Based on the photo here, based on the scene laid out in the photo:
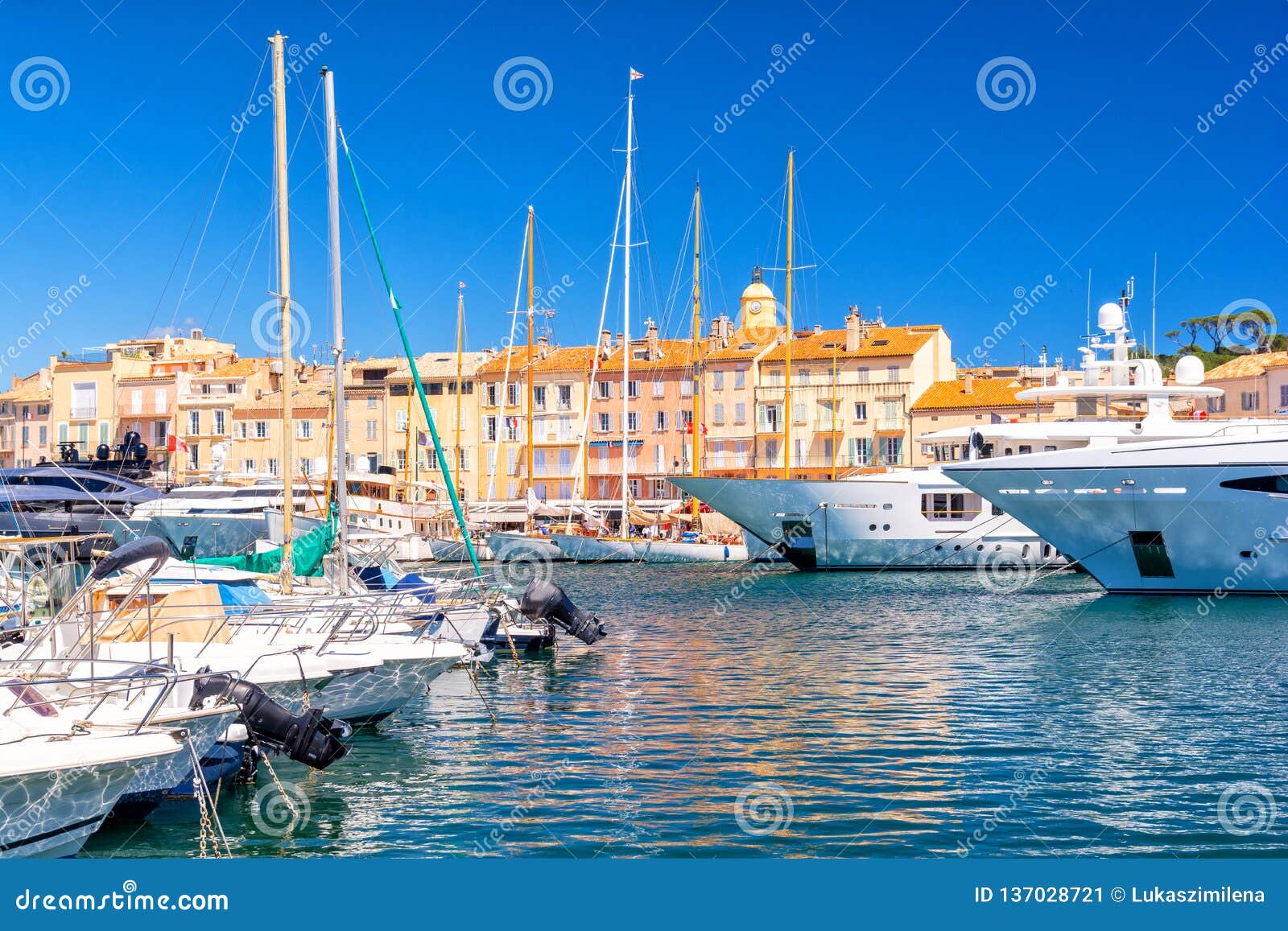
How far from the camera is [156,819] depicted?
1434 centimetres

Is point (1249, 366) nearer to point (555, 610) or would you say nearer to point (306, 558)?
point (306, 558)

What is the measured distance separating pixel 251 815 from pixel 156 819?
946mm

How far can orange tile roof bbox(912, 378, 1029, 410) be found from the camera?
80.4m

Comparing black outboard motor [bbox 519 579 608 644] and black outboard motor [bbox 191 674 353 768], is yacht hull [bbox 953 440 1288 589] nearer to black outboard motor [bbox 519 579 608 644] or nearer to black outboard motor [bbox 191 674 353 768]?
black outboard motor [bbox 519 579 608 644]

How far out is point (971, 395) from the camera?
82.2m

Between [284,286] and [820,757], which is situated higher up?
[284,286]

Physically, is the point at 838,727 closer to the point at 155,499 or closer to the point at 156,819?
the point at 156,819

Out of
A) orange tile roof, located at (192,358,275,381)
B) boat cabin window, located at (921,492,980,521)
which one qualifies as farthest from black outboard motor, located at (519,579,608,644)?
orange tile roof, located at (192,358,275,381)

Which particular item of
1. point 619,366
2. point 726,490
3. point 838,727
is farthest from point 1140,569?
point 619,366

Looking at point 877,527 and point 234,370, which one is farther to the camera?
point 234,370

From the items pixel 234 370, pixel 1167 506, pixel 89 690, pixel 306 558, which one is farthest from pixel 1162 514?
pixel 234 370

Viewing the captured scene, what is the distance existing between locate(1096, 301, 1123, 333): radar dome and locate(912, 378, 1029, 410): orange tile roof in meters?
33.4

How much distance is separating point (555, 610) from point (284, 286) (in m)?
8.50

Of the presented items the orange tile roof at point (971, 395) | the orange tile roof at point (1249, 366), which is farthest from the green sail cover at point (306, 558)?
the orange tile roof at point (1249, 366)
